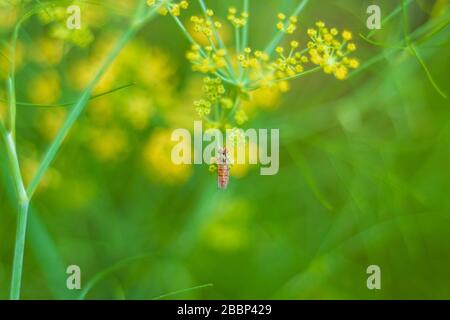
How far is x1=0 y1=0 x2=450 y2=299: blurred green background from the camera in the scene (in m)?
1.51

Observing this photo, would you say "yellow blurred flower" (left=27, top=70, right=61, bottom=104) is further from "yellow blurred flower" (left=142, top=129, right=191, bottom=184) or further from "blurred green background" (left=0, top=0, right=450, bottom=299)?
"yellow blurred flower" (left=142, top=129, right=191, bottom=184)

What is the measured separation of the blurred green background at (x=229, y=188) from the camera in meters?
1.51

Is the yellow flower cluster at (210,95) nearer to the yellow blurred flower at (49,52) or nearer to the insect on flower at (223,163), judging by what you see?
the insect on flower at (223,163)

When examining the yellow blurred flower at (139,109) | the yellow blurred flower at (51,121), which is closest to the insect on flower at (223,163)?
the yellow blurred flower at (139,109)

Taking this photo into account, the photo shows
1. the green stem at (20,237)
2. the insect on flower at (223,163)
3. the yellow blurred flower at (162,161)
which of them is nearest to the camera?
the green stem at (20,237)

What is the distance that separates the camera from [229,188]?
1610mm

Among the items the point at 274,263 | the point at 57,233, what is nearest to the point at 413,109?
the point at 274,263

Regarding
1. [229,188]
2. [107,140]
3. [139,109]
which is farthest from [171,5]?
[229,188]

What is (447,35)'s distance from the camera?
141 cm

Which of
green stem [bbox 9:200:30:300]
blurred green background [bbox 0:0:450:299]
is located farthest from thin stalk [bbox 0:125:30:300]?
blurred green background [bbox 0:0:450:299]

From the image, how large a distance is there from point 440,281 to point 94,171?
1101 mm

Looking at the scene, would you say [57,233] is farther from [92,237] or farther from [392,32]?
[392,32]

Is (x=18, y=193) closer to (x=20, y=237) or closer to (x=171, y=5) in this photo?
(x=20, y=237)
